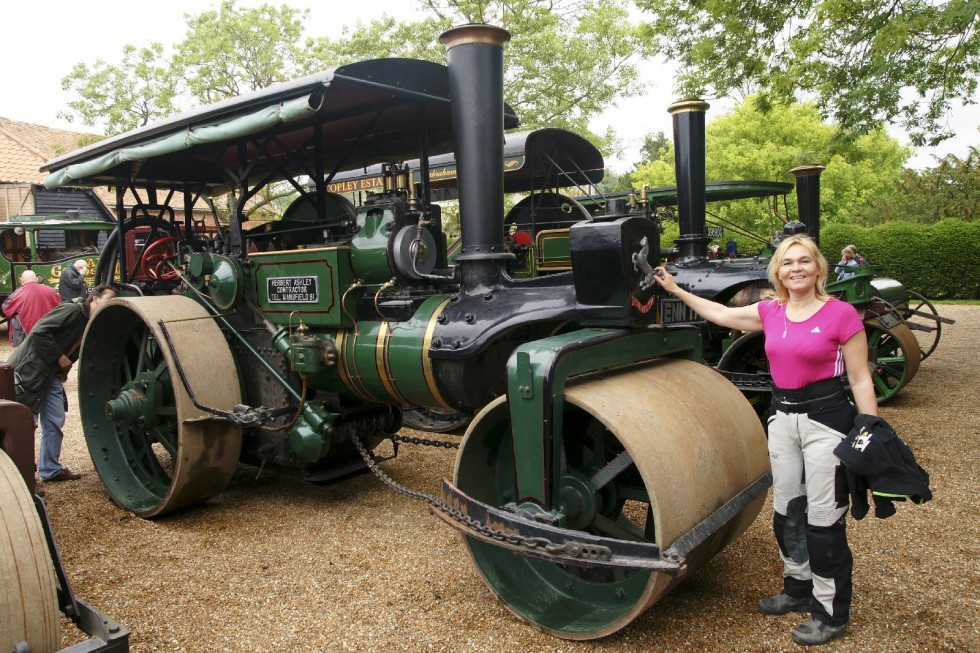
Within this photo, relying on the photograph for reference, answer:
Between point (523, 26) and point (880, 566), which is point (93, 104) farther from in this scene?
point (880, 566)

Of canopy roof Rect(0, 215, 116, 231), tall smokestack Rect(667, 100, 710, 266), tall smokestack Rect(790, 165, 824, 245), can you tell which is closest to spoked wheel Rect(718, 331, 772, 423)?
tall smokestack Rect(667, 100, 710, 266)

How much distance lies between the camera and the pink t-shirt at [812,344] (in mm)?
2395

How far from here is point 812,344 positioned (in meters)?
2.41

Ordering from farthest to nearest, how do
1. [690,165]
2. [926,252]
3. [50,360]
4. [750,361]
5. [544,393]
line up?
[926,252] → [690,165] → [750,361] → [50,360] → [544,393]

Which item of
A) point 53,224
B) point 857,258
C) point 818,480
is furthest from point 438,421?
point 53,224

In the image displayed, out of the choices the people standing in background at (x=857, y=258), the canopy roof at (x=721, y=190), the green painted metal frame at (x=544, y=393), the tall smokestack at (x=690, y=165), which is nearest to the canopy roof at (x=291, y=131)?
the green painted metal frame at (x=544, y=393)

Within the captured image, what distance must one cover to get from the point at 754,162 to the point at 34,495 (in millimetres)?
18969

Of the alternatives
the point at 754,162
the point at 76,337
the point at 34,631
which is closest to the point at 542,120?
the point at 754,162

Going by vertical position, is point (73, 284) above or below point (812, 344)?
above

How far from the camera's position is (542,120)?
16.4 meters

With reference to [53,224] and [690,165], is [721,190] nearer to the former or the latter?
[690,165]

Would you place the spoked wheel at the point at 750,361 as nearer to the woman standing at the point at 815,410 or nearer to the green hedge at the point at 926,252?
the woman standing at the point at 815,410

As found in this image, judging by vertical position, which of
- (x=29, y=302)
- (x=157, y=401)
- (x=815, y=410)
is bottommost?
(x=157, y=401)

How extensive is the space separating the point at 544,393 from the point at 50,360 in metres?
3.46
